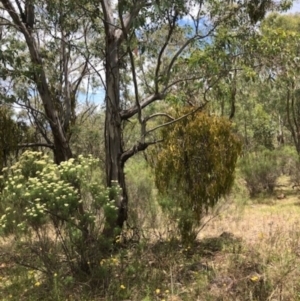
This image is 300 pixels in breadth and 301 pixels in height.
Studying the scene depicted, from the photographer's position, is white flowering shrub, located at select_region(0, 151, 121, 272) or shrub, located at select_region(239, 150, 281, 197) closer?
white flowering shrub, located at select_region(0, 151, 121, 272)

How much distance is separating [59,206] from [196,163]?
279 centimetres

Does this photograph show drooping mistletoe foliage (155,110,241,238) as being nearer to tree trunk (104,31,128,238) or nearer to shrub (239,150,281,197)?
tree trunk (104,31,128,238)

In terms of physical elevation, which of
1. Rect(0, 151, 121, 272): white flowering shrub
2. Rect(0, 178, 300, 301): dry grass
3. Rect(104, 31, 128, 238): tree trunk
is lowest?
Rect(0, 178, 300, 301): dry grass

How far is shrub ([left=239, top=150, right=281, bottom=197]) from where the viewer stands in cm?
1647

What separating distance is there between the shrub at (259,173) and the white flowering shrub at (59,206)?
11.6 meters

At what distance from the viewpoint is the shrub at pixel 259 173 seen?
54.0 ft

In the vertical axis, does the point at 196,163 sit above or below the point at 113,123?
below

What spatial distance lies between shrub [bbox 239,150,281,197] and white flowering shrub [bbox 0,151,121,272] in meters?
11.6

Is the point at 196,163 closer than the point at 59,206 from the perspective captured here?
No

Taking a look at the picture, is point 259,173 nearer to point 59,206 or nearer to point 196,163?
point 196,163

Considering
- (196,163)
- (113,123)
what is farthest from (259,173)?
(113,123)

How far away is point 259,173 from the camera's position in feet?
54.3

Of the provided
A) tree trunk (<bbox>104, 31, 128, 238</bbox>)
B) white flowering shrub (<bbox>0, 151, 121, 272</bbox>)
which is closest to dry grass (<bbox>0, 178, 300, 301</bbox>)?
white flowering shrub (<bbox>0, 151, 121, 272</bbox>)

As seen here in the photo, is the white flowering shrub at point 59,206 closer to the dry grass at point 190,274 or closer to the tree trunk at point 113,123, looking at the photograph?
the dry grass at point 190,274
